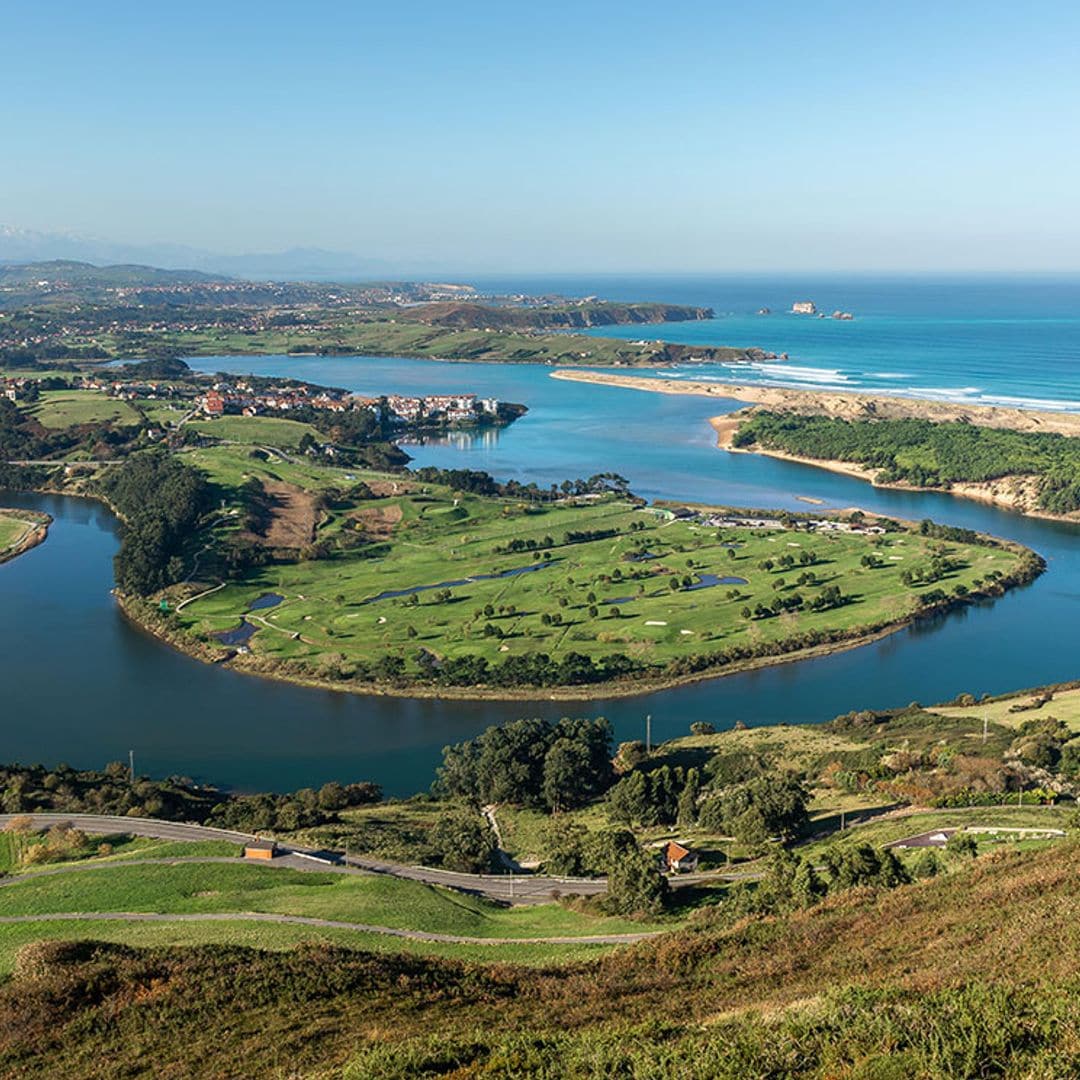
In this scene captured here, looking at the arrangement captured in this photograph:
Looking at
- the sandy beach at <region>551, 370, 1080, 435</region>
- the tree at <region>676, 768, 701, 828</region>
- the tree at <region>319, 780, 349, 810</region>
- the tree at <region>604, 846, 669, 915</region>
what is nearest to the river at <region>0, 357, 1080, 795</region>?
the tree at <region>319, 780, 349, 810</region>

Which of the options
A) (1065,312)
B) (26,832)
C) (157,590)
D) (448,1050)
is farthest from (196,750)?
(1065,312)

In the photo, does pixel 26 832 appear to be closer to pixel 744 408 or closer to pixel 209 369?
pixel 744 408

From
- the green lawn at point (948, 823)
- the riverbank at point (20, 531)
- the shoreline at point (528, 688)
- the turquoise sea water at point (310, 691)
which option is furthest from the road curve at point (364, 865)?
the riverbank at point (20, 531)

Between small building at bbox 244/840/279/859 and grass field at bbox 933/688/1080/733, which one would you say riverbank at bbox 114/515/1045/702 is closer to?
grass field at bbox 933/688/1080/733

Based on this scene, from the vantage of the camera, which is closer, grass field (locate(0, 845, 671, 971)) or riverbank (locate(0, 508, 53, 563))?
grass field (locate(0, 845, 671, 971))

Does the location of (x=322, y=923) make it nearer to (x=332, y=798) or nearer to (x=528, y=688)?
(x=332, y=798)

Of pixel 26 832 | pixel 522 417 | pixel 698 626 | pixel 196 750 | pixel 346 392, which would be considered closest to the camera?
pixel 26 832

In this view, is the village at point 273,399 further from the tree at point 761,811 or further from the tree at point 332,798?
the tree at point 761,811
